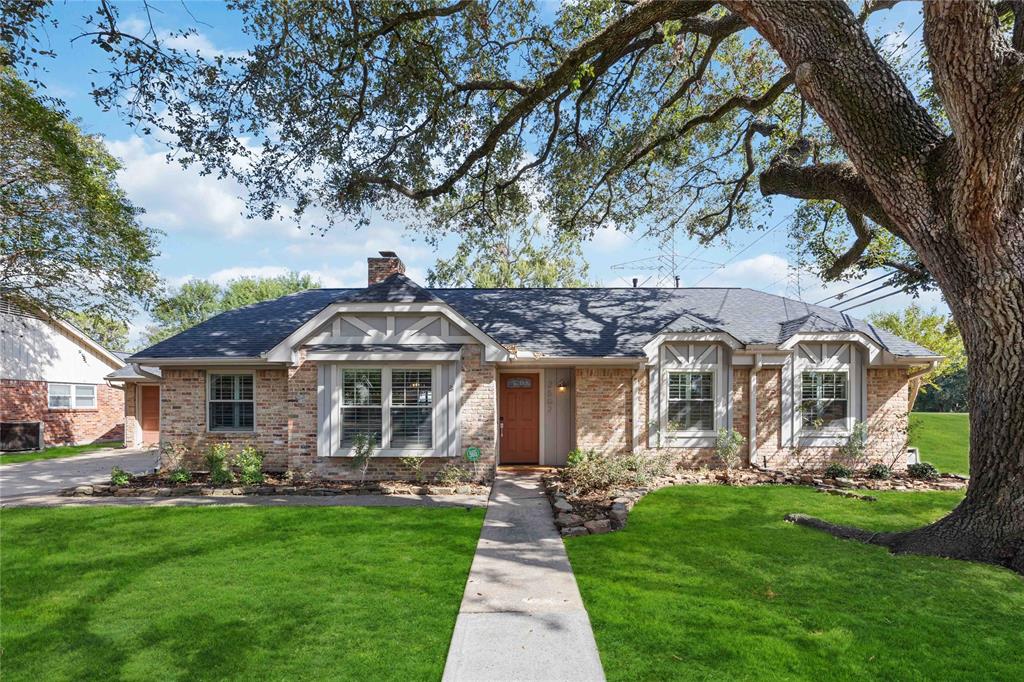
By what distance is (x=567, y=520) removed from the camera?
7.50 m

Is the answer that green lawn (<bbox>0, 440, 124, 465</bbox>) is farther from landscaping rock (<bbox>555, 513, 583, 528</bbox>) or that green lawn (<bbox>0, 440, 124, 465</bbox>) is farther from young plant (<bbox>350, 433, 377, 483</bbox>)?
landscaping rock (<bbox>555, 513, 583, 528</bbox>)

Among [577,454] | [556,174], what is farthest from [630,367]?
[556,174]

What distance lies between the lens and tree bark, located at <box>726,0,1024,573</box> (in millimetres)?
5070

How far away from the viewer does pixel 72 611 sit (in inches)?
183

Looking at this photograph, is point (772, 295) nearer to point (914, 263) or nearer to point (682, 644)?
point (914, 263)

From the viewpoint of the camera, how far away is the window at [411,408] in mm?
10508

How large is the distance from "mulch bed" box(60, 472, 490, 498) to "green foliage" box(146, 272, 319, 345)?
132 ft

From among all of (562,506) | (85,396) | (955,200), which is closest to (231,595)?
(562,506)

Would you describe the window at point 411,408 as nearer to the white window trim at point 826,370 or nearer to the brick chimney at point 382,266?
the brick chimney at point 382,266

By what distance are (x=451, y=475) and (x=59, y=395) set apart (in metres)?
18.4

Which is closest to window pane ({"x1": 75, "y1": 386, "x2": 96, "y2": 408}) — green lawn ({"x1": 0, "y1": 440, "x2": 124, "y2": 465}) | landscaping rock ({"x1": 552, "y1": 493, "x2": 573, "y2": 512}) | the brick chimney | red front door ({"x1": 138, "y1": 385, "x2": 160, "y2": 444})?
green lawn ({"x1": 0, "y1": 440, "x2": 124, "y2": 465})

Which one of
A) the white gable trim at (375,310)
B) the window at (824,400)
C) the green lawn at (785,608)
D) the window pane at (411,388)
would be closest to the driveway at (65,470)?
the white gable trim at (375,310)

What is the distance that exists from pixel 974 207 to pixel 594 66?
5.98 m

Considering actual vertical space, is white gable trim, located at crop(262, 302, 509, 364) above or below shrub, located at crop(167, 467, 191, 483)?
above
